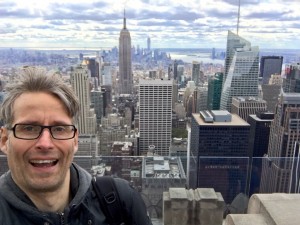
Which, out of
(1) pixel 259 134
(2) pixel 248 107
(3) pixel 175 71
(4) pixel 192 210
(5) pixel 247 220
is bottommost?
(1) pixel 259 134

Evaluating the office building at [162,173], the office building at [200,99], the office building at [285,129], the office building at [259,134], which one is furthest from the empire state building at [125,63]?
the office building at [162,173]

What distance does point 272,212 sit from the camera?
0.95 m

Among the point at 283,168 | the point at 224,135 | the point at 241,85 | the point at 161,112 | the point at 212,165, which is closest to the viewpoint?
the point at 283,168

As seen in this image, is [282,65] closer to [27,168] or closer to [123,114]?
[123,114]

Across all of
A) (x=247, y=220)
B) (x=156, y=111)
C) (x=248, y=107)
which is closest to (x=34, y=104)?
(x=247, y=220)

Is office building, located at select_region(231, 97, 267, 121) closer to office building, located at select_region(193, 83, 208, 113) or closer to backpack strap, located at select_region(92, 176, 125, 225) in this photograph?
office building, located at select_region(193, 83, 208, 113)

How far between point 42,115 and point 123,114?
16.6m

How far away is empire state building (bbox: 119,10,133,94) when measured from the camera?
25.0 m

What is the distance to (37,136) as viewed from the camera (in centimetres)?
51

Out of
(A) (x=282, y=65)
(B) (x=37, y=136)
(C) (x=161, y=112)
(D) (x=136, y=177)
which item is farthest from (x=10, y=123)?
(A) (x=282, y=65)

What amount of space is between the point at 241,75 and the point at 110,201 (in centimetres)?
1941

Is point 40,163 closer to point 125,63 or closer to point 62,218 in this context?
point 62,218

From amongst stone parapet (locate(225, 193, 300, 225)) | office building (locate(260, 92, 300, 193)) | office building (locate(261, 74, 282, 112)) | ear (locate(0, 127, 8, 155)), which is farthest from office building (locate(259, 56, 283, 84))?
ear (locate(0, 127, 8, 155))

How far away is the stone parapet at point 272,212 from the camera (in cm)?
91
